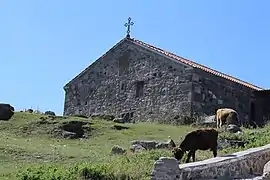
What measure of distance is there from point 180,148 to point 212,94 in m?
15.8

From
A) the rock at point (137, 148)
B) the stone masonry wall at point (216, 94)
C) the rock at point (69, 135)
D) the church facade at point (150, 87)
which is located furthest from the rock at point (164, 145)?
the stone masonry wall at point (216, 94)

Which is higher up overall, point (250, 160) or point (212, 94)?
point (212, 94)

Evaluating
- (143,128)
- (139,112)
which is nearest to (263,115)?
(139,112)

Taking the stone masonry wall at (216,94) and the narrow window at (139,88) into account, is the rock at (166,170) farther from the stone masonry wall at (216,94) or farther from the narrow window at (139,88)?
the narrow window at (139,88)

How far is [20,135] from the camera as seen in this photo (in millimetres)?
22359

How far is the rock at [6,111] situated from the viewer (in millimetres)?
25188

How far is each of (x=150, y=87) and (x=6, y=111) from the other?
9100 mm

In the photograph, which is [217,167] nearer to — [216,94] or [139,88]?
[216,94]

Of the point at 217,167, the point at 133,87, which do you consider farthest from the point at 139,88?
the point at 217,167

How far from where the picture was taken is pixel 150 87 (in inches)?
1243

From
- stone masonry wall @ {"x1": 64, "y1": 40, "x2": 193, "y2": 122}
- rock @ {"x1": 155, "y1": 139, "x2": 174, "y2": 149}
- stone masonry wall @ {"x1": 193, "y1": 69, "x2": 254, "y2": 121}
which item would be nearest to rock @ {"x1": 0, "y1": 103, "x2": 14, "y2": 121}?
stone masonry wall @ {"x1": 64, "y1": 40, "x2": 193, "y2": 122}

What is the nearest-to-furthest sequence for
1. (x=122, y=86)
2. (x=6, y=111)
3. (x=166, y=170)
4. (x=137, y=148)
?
(x=166, y=170) < (x=137, y=148) < (x=6, y=111) < (x=122, y=86)

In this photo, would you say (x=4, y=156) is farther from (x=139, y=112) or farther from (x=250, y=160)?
(x=139, y=112)

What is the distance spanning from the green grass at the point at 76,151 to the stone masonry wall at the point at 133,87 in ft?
11.2
